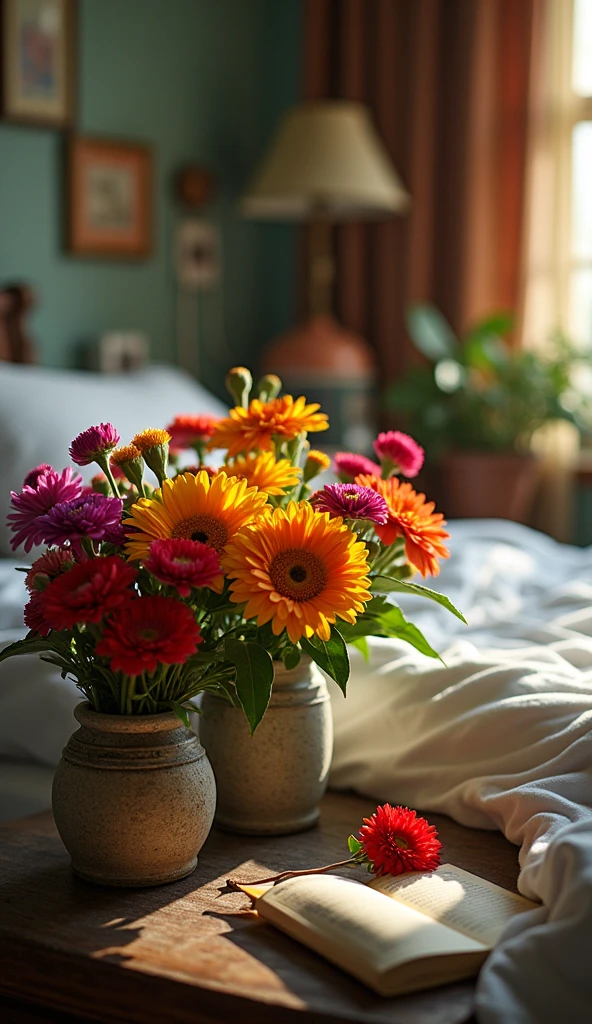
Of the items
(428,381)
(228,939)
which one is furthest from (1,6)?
(228,939)

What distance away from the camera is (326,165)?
3441 millimetres

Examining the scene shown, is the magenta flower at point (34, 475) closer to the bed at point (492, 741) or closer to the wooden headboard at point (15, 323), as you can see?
the bed at point (492, 741)

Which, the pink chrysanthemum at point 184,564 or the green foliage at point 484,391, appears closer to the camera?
the pink chrysanthemum at point 184,564

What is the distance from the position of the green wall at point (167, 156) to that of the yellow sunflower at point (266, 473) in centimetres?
223

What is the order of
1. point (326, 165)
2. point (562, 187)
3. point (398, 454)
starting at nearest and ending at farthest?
point (398, 454)
point (326, 165)
point (562, 187)

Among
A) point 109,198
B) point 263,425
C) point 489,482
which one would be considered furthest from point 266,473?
point 109,198

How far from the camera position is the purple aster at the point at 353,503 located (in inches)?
43.6

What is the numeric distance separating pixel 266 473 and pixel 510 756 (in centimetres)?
42

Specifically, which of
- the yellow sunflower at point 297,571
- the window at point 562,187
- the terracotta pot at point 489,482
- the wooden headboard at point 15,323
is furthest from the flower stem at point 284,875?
the window at point 562,187

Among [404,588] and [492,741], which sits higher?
[404,588]

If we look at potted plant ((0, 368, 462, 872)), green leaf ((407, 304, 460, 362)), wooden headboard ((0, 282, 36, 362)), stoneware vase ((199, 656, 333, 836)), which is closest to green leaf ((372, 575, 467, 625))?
potted plant ((0, 368, 462, 872))

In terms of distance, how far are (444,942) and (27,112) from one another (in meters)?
2.74

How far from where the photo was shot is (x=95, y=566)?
102cm

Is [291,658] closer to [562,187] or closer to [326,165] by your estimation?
[326,165]
